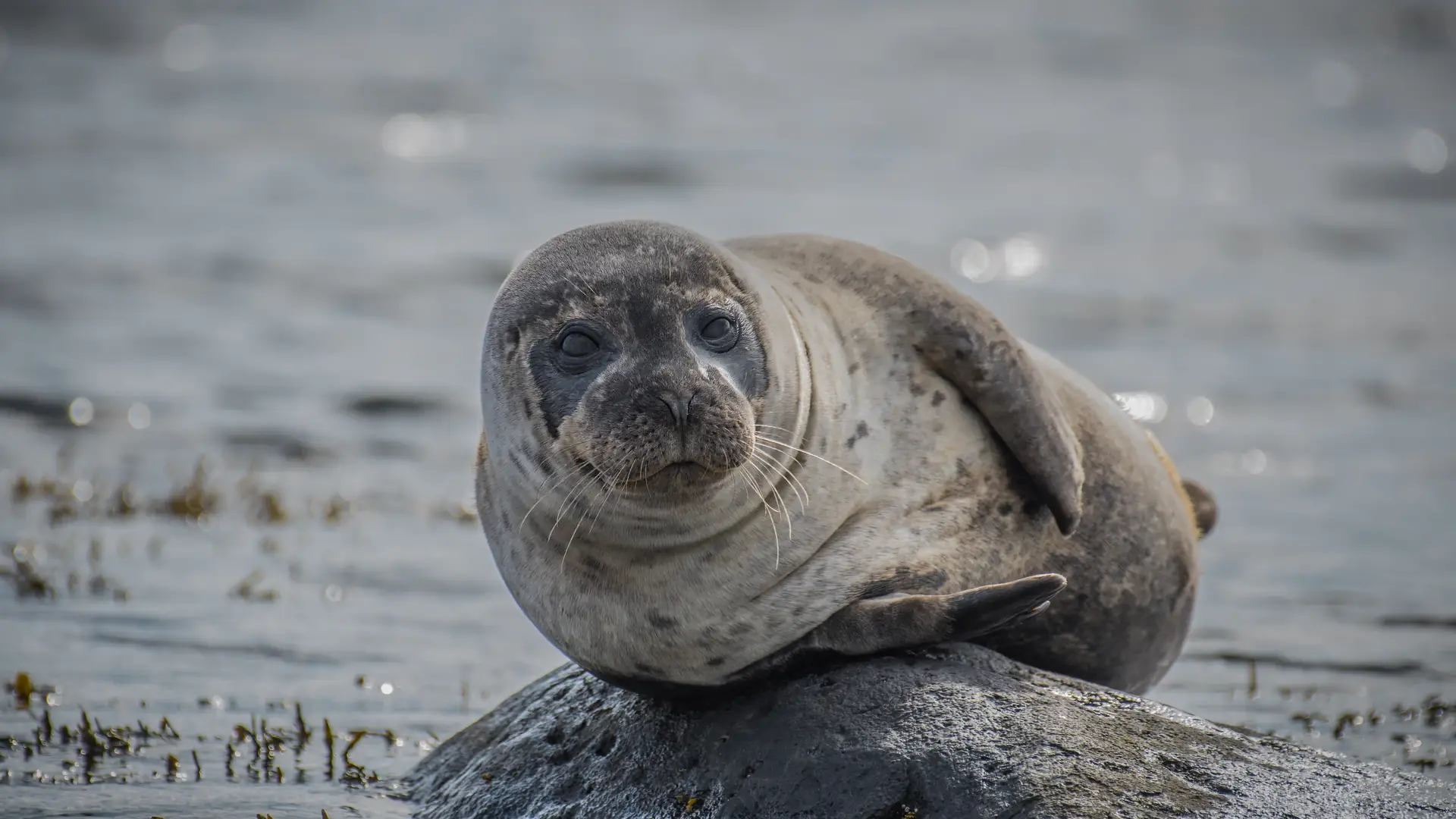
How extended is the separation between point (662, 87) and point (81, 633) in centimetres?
1990

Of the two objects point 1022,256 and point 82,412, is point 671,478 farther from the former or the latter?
point 1022,256

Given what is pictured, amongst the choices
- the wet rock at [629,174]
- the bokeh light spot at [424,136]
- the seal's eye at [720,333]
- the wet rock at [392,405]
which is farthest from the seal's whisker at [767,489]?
the bokeh light spot at [424,136]

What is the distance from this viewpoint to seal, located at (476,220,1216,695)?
4141 mm

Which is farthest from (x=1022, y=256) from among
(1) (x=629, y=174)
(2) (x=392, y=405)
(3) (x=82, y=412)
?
(3) (x=82, y=412)

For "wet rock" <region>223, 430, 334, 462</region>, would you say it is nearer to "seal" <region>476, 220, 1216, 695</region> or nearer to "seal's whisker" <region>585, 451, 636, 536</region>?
"seal" <region>476, 220, 1216, 695</region>

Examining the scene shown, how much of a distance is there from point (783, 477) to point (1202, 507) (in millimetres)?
1939

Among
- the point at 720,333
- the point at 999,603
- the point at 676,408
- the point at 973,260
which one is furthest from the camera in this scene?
the point at 973,260

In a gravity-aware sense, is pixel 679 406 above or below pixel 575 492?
above

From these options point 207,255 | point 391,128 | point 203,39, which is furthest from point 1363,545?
point 203,39

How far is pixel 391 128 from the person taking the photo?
22906 mm

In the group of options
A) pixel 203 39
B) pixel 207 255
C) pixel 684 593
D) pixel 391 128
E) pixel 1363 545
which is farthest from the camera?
pixel 203 39

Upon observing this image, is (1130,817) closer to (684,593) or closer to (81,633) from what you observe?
(684,593)

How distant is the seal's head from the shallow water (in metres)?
1.40

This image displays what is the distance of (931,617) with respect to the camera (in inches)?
165
